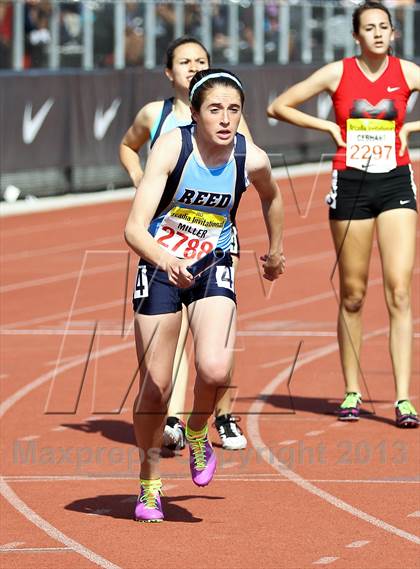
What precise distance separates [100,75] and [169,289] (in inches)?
721

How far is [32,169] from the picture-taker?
77.8 feet

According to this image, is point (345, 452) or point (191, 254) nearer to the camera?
point (191, 254)

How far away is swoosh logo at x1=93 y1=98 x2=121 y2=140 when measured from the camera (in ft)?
82.5

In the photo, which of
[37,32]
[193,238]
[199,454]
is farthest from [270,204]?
[37,32]

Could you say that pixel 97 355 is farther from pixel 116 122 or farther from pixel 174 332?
pixel 116 122

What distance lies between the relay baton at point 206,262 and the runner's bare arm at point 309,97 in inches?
98.6

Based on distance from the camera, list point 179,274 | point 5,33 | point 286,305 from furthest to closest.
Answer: point 5,33, point 286,305, point 179,274

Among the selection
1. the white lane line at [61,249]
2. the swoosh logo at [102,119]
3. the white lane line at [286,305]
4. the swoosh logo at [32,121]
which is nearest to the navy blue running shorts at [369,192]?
the white lane line at [286,305]

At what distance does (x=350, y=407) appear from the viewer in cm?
986

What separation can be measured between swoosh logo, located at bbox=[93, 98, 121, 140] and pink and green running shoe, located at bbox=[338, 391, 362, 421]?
15637mm

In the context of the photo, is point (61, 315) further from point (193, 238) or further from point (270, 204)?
point (193, 238)

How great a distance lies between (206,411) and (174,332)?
0.40 m

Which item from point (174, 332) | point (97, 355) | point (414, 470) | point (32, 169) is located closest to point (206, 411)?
point (174, 332)

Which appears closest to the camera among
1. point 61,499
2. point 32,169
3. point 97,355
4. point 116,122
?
point 61,499
